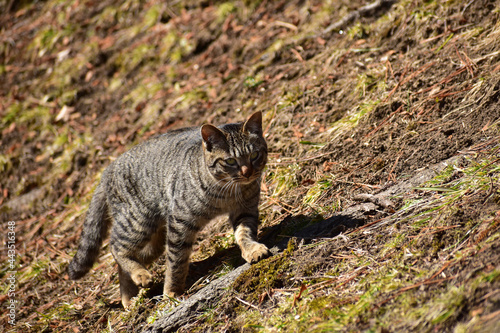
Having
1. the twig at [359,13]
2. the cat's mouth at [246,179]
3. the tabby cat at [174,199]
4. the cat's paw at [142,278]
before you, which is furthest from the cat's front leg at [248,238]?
the twig at [359,13]

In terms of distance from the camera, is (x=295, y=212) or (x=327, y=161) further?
(x=327, y=161)

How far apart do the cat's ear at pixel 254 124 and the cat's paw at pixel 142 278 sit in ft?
5.55

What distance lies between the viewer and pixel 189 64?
24.1 feet

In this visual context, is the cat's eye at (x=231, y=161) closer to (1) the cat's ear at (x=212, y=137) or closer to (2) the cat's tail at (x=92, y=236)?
(1) the cat's ear at (x=212, y=137)

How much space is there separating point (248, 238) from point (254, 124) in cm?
102

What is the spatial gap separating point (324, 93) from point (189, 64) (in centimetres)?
290

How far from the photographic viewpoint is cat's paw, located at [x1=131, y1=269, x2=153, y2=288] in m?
4.18

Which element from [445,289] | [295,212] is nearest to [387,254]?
[445,289]

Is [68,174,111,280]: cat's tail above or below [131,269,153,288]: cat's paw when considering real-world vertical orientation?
above

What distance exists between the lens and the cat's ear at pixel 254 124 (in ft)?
12.8

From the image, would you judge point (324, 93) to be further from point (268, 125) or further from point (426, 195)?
point (426, 195)

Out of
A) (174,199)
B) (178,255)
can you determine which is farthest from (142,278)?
(174,199)

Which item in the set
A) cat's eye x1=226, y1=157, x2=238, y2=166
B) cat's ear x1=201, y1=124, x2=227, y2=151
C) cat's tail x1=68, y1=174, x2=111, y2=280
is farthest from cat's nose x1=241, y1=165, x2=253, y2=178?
cat's tail x1=68, y1=174, x2=111, y2=280

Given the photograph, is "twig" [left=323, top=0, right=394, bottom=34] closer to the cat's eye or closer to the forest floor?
the forest floor
